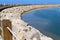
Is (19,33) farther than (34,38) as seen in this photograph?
Yes

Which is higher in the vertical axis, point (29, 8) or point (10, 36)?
point (10, 36)

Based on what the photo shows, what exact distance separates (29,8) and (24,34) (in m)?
24.3

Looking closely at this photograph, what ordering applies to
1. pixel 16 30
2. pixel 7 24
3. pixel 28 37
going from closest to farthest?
pixel 28 37 < pixel 7 24 < pixel 16 30

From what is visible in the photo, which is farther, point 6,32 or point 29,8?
point 29,8

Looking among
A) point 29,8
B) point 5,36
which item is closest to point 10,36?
point 5,36

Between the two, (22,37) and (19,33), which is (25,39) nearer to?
(22,37)

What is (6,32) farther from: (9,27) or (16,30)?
(16,30)

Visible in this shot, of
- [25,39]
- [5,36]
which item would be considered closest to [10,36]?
[5,36]

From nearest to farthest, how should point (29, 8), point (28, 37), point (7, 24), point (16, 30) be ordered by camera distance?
point (28, 37) < point (7, 24) < point (16, 30) < point (29, 8)

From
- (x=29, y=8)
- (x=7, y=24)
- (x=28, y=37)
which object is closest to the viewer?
(x=28, y=37)

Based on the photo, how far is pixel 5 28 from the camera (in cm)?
229

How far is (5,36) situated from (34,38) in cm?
34

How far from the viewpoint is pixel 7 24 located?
7.48 ft

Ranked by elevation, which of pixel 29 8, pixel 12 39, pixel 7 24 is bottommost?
pixel 29 8
